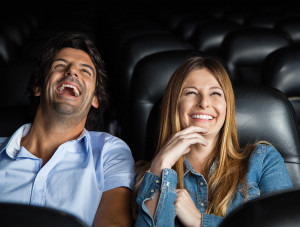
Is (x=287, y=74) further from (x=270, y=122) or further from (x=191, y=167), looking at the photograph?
(x=191, y=167)

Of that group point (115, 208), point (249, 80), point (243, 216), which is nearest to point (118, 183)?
point (115, 208)

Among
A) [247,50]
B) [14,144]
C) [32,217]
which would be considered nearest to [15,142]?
[14,144]

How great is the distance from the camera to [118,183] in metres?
1.21

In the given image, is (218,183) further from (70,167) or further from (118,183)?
(70,167)

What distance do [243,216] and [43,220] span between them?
233mm

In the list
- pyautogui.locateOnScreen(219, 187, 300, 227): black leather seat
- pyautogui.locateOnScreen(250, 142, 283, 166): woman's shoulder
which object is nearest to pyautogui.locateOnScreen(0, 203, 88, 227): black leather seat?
pyautogui.locateOnScreen(219, 187, 300, 227): black leather seat

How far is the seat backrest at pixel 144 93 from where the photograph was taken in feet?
5.14

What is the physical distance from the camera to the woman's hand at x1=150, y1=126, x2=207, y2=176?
1124 millimetres

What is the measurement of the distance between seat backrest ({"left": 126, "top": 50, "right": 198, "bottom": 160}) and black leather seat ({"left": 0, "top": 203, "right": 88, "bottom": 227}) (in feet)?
3.74

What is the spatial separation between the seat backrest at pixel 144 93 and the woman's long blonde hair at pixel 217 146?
0.73ft

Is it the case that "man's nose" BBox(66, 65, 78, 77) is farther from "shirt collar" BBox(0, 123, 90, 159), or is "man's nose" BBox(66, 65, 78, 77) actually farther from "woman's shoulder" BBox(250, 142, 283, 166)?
"woman's shoulder" BBox(250, 142, 283, 166)

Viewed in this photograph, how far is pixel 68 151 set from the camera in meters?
1.32

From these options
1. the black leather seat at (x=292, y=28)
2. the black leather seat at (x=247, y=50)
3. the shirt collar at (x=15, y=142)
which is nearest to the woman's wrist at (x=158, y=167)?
the shirt collar at (x=15, y=142)

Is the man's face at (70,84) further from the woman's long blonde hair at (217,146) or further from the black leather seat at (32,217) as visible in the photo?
the black leather seat at (32,217)
